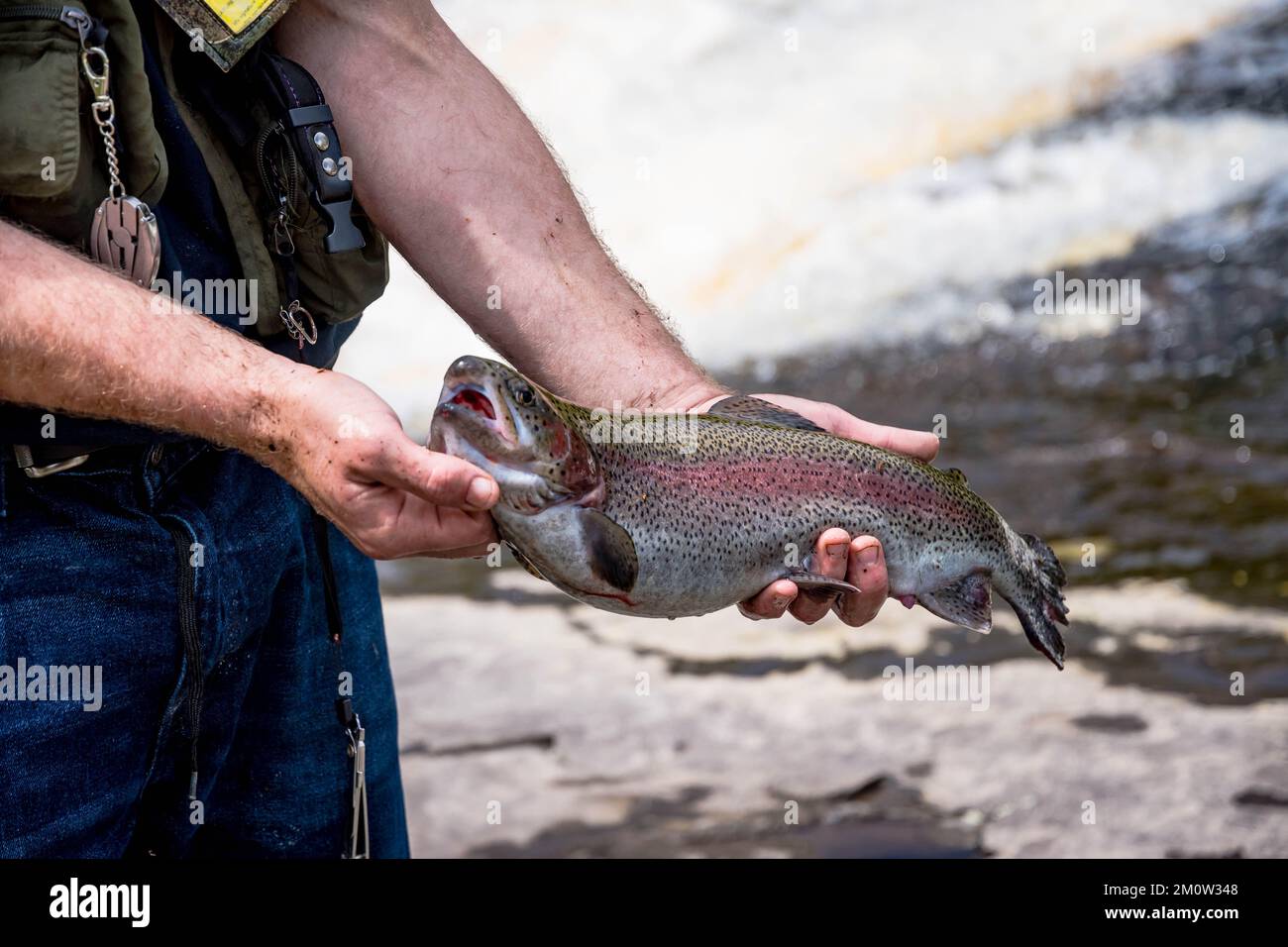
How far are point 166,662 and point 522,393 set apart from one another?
28.5 inches

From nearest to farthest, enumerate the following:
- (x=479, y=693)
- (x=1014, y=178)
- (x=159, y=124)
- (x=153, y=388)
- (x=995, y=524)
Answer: (x=153, y=388), (x=159, y=124), (x=995, y=524), (x=479, y=693), (x=1014, y=178)

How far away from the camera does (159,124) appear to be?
2363 mm

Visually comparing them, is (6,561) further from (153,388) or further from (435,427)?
(435,427)

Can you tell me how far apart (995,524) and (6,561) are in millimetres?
2040

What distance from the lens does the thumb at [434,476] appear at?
6.83ft

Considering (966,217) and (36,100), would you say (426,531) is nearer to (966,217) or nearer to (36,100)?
(36,100)

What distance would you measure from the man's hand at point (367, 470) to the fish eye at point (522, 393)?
0.28 m

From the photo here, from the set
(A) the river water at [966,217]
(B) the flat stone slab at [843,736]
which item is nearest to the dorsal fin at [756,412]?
(B) the flat stone slab at [843,736]

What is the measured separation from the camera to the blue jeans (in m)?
2.20

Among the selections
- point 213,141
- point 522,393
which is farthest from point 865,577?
point 213,141

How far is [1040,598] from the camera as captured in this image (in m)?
3.36

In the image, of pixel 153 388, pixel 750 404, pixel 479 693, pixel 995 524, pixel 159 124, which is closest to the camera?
pixel 153 388

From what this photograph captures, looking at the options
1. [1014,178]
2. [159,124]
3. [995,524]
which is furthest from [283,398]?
[1014,178]
